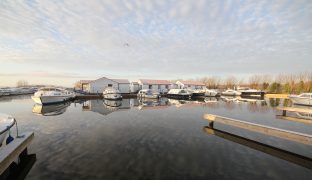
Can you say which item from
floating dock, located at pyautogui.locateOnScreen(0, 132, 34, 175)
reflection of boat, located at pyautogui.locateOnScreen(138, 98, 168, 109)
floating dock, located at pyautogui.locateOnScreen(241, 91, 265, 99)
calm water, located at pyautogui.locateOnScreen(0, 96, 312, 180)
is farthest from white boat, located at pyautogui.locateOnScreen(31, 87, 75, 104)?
floating dock, located at pyautogui.locateOnScreen(241, 91, 265, 99)

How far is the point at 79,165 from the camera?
6.34m

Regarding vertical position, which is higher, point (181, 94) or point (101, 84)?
point (101, 84)

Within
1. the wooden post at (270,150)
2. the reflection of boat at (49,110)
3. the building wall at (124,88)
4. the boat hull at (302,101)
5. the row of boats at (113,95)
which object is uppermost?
the building wall at (124,88)

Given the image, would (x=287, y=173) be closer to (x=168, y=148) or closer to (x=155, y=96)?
(x=168, y=148)

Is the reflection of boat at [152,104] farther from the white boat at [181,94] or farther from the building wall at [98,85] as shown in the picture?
the building wall at [98,85]

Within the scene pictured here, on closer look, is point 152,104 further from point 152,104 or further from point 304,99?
point 304,99

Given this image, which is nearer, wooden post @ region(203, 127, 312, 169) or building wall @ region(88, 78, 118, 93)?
wooden post @ region(203, 127, 312, 169)

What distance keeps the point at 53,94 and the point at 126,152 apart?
2466 cm

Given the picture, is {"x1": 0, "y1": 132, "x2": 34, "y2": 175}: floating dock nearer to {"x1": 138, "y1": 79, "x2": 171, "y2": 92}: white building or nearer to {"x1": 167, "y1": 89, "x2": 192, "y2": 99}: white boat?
{"x1": 167, "y1": 89, "x2": 192, "y2": 99}: white boat

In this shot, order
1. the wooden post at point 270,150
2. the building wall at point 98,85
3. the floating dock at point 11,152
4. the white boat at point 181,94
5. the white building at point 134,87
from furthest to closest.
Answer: the white building at point 134,87, the building wall at point 98,85, the white boat at point 181,94, the wooden post at point 270,150, the floating dock at point 11,152

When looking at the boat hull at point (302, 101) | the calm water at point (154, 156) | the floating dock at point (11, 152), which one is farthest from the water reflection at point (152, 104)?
the boat hull at point (302, 101)

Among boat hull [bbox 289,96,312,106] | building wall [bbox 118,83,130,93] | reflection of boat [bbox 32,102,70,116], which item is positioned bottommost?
reflection of boat [bbox 32,102,70,116]

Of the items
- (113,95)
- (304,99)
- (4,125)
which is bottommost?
(304,99)

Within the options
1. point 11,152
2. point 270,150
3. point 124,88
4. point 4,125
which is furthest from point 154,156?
point 124,88
